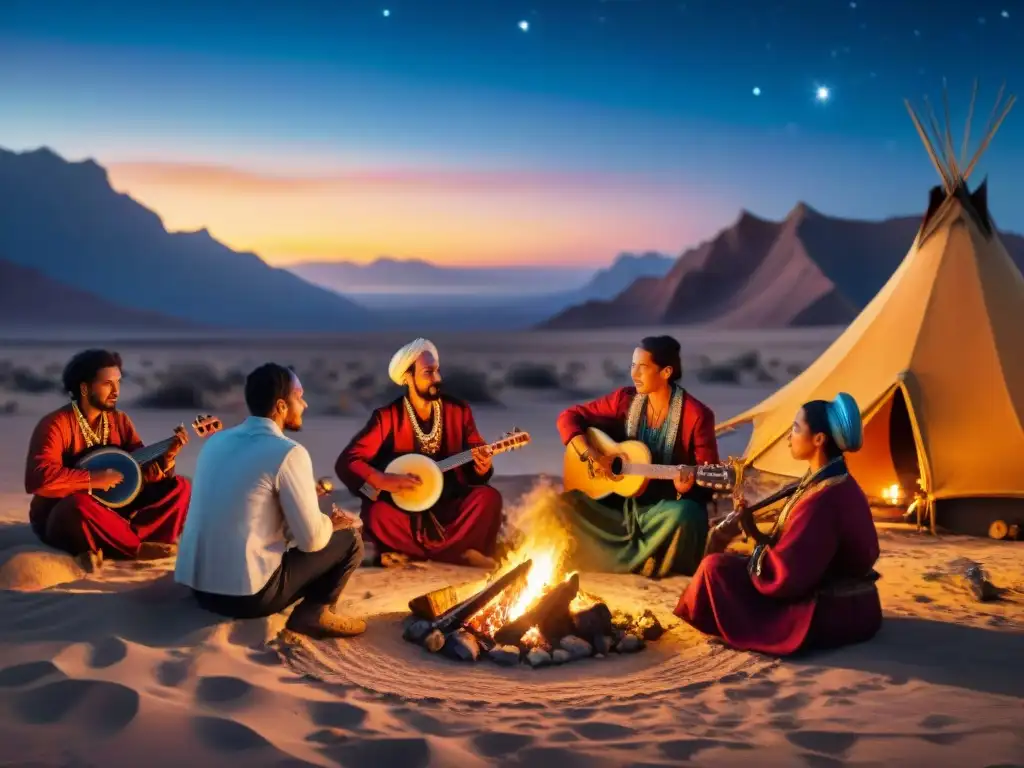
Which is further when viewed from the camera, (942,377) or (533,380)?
(533,380)

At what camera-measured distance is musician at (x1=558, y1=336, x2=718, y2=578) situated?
20.0ft

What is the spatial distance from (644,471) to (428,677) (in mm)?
2243

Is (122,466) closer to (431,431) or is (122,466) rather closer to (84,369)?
(84,369)

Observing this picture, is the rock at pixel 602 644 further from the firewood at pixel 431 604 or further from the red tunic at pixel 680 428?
the red tunic at pixel 680 428

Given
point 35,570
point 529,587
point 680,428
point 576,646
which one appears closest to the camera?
point 576,646

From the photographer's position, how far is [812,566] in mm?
4434

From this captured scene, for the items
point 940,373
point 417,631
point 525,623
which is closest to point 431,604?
point 417,631

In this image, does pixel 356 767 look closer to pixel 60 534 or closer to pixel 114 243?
pixel 60 534

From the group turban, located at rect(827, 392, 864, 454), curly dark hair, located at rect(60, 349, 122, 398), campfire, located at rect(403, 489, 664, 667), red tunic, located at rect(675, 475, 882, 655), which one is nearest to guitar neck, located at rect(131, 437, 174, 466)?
curly dark hair, located at rect(60, 349, 122, 398)

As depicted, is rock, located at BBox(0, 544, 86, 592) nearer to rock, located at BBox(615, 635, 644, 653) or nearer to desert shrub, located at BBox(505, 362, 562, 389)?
rock, located at BBox(615, 635, 644, 653)

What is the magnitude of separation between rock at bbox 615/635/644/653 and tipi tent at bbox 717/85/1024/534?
3.36 meters

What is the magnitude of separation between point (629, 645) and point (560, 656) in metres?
0.35

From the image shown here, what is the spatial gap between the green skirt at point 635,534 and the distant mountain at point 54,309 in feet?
224

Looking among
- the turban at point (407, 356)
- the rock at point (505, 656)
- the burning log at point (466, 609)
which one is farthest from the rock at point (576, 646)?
the turban at point (407, 356)
